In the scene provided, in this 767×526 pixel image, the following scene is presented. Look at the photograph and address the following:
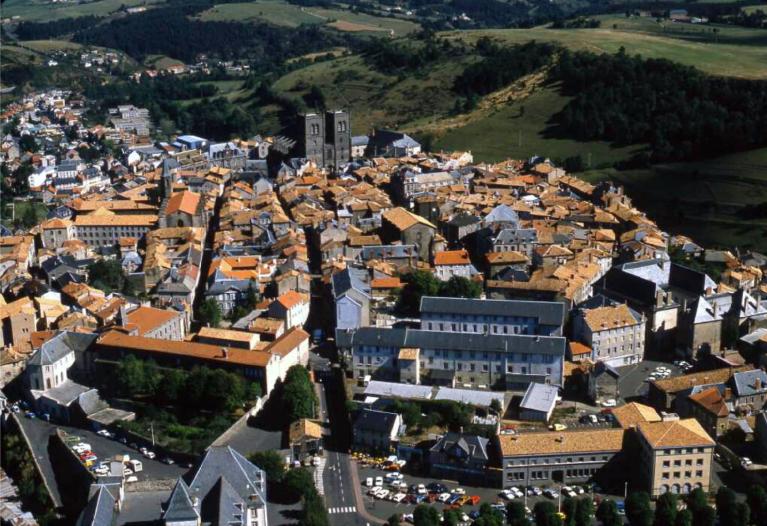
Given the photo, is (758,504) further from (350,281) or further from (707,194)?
(707,194)

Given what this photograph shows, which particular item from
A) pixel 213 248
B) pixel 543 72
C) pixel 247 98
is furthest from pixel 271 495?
pixel 247 98

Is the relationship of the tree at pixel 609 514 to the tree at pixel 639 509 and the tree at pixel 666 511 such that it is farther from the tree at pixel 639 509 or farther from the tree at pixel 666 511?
the tree at pixel 666 511

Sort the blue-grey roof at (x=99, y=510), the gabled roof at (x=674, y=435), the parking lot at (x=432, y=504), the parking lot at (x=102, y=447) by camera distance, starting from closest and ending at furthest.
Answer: the blue-grey roof at (x=99, y=510) → the parking lot at (x=432, y=504) → the gabled roof at (x=674, y=435) → the parking lot at (x=102, y=447)

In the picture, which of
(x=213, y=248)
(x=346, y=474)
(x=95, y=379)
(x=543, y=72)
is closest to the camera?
(x=346, y=474)

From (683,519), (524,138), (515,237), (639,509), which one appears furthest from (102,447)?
(524,138)

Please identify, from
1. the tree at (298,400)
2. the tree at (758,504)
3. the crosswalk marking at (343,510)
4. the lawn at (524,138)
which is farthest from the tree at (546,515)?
the lawn at (524,138)

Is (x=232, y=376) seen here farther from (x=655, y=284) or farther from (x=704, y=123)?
(x=704, y=123)

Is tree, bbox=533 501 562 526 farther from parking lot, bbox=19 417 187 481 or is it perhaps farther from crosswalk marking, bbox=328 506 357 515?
parking lot, bbox=19 417 187 481
